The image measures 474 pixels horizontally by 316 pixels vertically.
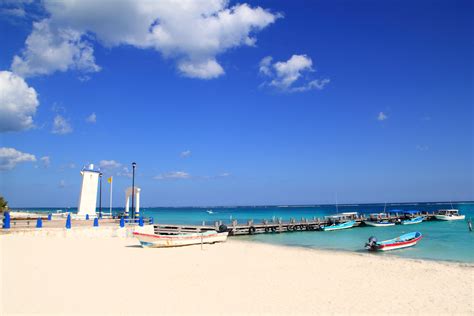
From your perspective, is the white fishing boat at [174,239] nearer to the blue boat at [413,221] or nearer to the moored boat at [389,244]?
the moored boat at [389,244]

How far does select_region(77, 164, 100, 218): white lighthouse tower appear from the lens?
113 ft

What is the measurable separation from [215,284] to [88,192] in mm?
26344

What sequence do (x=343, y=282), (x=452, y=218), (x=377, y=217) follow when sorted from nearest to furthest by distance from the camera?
(x=343, y=282) < (x=377, y=217) < (x=452, y=218)

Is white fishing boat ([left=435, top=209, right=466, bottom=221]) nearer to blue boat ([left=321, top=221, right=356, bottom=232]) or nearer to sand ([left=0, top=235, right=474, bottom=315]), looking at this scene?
blue boat ([left=321, top=221, right=356, bottom=232])

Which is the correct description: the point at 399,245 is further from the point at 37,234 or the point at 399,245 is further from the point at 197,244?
the point at 37,234

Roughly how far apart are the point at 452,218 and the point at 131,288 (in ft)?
230

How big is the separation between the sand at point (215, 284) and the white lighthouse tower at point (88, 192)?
14502mm

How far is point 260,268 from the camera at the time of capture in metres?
16.5

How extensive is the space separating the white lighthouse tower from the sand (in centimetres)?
1450

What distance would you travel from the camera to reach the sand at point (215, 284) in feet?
33.2

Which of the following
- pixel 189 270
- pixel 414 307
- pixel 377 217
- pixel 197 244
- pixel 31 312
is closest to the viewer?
pixel 31 312

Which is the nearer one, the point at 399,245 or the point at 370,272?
the point at 370,272

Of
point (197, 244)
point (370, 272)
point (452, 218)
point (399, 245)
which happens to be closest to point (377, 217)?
point (452, 218)

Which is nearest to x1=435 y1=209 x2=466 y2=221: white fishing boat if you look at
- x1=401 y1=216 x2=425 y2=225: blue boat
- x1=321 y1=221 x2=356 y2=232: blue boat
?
x1=401 y1=216 x2=425 y2=225: blue boat
